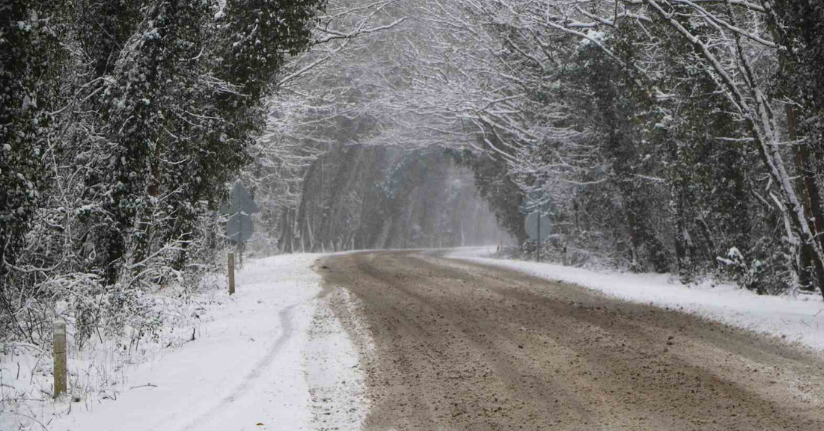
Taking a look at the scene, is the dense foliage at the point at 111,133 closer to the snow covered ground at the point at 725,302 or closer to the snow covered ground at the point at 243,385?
the snow covered ground at the point at 243,385

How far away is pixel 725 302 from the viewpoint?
14.6m

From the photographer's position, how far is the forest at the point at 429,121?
1039 cm

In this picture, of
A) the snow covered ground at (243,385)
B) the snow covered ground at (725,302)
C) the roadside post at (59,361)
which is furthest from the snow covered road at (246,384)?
the snow covered ground at (725,302)

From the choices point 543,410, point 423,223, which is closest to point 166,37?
point 543,410

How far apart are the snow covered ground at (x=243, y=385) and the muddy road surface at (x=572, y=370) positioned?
1.36ft

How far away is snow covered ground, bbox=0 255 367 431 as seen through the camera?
7125 millimetres

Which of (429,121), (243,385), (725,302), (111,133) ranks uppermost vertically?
(429,121)

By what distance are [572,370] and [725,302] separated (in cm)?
734

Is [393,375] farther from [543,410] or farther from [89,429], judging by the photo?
[89,429]

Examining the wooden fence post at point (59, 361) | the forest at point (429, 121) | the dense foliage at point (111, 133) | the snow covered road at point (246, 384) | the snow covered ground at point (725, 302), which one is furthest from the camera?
the snow covered ground at point (725, 302)

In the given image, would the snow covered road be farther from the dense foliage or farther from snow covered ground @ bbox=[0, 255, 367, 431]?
the dense foliage

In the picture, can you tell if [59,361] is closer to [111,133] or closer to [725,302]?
[111,133]

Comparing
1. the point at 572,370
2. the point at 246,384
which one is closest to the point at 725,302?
the point at 572,370

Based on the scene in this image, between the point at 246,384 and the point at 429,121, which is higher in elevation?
the point at 429,121
